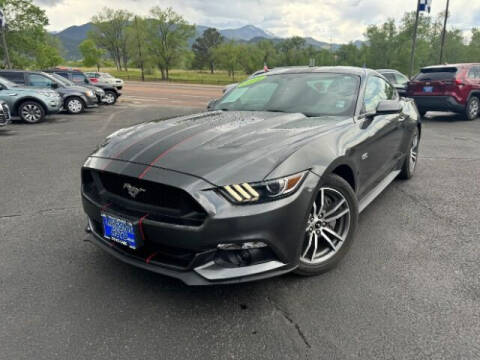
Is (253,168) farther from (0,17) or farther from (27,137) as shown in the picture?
(0,17)

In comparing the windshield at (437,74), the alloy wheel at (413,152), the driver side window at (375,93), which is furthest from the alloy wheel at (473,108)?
the driver side window at (375,93)

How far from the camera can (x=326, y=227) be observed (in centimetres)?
264

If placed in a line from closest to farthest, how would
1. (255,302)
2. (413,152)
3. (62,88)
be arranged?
(255,302) → (413,152) → (62,88)

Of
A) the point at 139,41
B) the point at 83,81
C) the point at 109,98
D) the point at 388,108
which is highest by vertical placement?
the point at 139,41

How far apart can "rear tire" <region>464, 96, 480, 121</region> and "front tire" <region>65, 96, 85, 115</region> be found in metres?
13.3

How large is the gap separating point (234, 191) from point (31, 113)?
11266 millimetres

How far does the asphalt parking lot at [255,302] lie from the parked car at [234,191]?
0.30 meters

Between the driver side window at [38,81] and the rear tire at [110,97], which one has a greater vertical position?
the driver side window at [38,81]

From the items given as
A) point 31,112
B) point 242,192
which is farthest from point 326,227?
point 31,112

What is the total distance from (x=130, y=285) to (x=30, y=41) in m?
33.2

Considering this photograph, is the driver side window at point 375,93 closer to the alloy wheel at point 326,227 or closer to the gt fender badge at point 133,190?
the alloy wheel at point 326,227

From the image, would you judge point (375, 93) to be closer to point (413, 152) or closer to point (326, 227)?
point (413, 152)

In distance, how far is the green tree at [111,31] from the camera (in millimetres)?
81938

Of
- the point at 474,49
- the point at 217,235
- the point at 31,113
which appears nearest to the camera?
the point at 217,235
